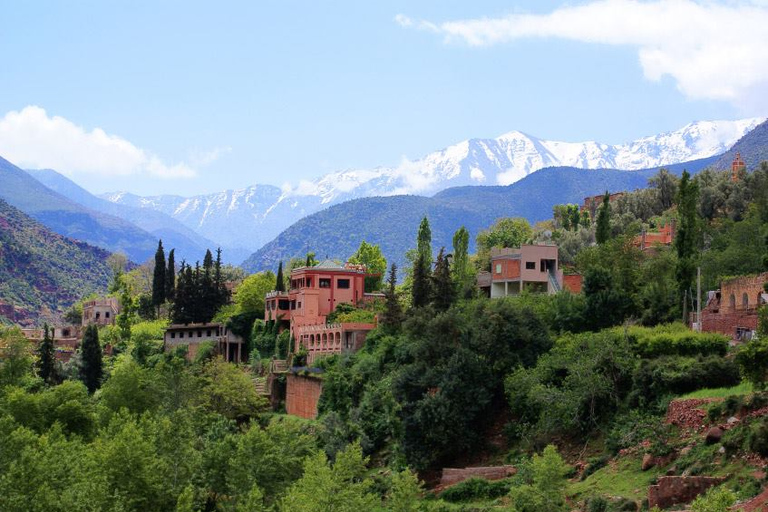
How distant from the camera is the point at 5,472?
1693 inches

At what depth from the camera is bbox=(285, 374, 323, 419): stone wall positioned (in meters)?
61.0

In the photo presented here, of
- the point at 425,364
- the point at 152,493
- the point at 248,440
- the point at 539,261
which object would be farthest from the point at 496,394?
the point at 539,261

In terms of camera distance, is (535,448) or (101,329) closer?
(535,448)

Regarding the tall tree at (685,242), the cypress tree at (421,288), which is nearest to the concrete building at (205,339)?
the cypress tree at (421,288)

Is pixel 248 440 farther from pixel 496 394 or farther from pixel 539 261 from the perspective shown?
pixel 539 261

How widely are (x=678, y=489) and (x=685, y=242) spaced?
2209cm

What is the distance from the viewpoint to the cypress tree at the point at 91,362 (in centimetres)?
7538

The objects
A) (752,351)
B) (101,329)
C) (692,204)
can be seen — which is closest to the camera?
(752,351)

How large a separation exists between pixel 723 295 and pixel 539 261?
57.1 feet

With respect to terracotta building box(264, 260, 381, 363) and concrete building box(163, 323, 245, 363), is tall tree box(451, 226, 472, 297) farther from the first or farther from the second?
concrete building box(163, 323, 245, 363)

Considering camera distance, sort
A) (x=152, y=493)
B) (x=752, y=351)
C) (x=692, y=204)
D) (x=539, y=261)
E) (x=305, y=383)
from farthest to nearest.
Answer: (x=539, y=261)
(x=305, y=383)
(x=692, y=204)
(x=152, y=493)
(x=752, y=351)

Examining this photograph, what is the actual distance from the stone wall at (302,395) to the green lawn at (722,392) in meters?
25.1

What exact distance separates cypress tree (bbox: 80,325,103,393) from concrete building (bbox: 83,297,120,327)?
25.9 metres

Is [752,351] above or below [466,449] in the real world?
above
